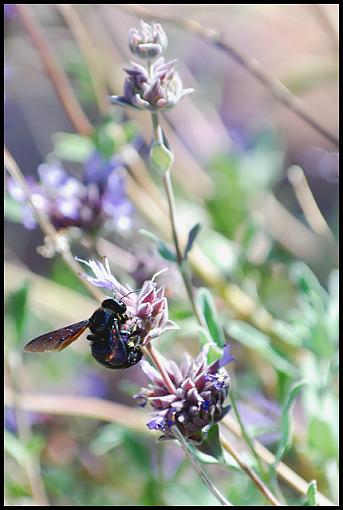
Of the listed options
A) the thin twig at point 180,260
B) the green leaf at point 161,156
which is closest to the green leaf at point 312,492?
the thin twig at point 180,260

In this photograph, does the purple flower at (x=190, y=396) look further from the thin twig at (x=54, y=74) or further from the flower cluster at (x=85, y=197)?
the thin twig at (x=54, y=74)

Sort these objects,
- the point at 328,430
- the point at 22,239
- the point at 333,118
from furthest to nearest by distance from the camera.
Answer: the point at 333,118 < the point at 22,239 < the point at 328,430

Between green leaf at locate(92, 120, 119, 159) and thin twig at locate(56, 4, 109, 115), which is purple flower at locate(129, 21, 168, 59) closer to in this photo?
green leaf at locate(92, 120, 119, 159)

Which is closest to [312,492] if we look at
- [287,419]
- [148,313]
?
[287,419]

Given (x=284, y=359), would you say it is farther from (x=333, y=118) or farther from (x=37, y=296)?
(x=333, y=118)

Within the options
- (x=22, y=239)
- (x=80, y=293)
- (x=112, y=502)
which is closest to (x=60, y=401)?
(x=112, y=502)

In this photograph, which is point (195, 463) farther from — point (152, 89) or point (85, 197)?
point (85, 197)
